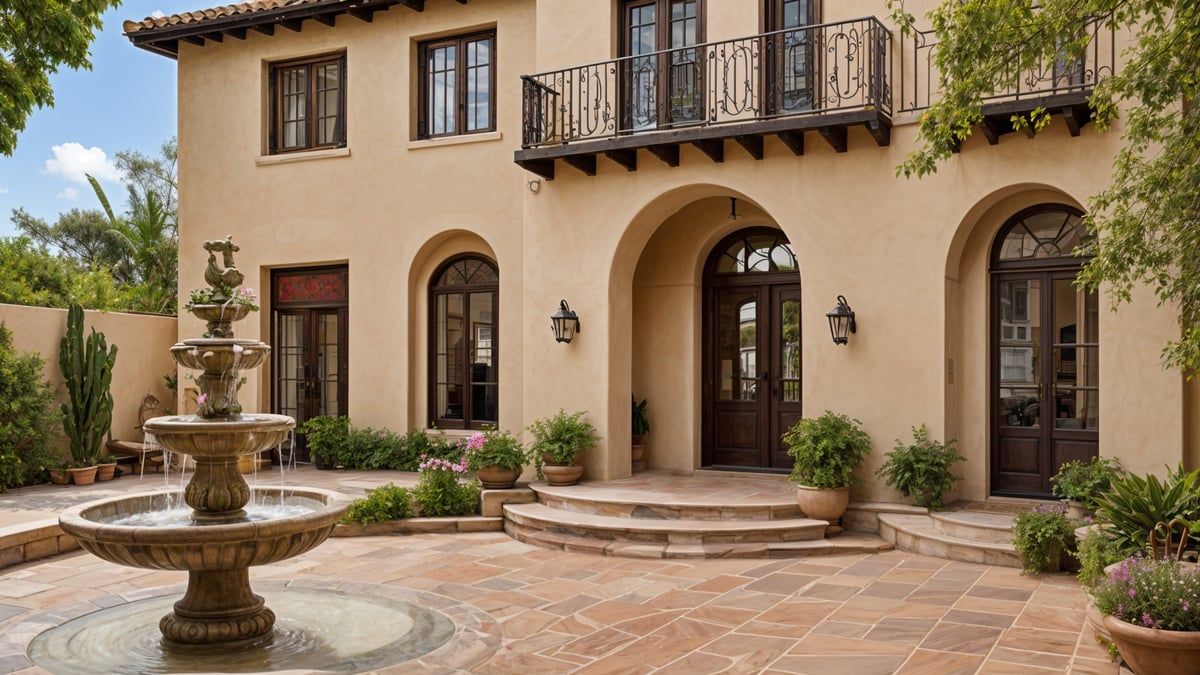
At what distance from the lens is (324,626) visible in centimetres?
696

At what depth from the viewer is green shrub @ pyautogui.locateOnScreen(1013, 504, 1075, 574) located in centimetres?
823

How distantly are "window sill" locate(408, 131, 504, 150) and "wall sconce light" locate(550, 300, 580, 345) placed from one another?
2.89 metres

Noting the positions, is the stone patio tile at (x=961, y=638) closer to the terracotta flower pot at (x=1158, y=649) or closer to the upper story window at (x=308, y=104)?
the terracotta flower pot at (x=1158, y=649)

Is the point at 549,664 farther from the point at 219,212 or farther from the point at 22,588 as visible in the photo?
the point at 219,212

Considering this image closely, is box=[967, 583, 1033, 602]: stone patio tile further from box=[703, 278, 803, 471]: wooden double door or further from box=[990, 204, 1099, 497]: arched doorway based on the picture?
box=[703, 278, 803, 471]: wooden double door

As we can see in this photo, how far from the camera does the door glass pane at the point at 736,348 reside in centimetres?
1273

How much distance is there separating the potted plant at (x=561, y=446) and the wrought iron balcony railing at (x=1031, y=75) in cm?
519

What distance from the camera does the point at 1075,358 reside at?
10141mm

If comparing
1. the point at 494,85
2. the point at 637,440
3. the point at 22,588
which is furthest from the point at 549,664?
the point at 494,85

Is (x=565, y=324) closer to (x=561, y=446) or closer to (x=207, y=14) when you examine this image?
(x=561, y=446)

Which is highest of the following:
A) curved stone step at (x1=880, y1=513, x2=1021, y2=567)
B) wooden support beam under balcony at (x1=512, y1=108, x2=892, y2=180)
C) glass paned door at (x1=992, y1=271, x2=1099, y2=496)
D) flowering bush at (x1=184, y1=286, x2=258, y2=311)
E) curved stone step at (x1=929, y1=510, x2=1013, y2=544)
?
wooden support beam under balcony at (x1=512, y1=108, x2=892, y2=180)

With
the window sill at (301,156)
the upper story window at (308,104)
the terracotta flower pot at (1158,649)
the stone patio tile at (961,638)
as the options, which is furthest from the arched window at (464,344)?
the terracotta flower pot at (1158,649)

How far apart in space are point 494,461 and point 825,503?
12.5 feet

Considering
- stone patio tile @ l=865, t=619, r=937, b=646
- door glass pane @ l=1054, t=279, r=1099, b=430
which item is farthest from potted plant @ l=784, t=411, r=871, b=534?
stone patio tile @ l=865, t=619, r=937, b=646
